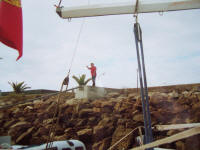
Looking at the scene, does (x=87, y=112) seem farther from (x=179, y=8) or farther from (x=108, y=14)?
(x=179, y=8)

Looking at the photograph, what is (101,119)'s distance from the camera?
30.5 ft

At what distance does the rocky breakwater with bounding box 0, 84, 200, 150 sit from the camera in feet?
26.1

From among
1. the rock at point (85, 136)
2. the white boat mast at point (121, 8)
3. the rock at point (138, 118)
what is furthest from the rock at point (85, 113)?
the white boat mast at point (121, 8)

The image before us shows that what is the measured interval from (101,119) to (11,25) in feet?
24.4

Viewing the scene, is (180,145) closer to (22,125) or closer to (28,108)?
(22,125)

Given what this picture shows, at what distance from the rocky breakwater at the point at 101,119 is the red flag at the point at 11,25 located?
6.15 meters

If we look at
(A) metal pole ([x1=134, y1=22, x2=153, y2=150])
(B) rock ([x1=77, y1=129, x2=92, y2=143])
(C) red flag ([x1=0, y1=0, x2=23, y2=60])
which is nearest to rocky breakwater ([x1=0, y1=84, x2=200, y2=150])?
(B) rock ([x1=77, y1=129, x2=92, y2=143])

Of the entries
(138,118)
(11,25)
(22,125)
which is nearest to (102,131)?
(138,118)

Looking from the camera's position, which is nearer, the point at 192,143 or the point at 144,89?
the point at 144,89

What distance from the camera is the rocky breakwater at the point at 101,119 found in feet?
26.1

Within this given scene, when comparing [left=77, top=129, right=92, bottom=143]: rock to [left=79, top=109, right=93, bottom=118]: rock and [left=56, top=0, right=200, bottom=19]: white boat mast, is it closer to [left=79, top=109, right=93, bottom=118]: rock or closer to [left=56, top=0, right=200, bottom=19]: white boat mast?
[left=79, top=109, right=93, bottom=118]: rock

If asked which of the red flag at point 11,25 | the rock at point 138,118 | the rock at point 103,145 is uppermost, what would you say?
the red flag at point 11,25

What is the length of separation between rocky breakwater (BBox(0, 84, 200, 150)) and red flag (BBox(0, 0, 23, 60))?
615 cm

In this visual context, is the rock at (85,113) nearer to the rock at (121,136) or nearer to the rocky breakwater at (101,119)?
the rocky breakwater at (101,119)
